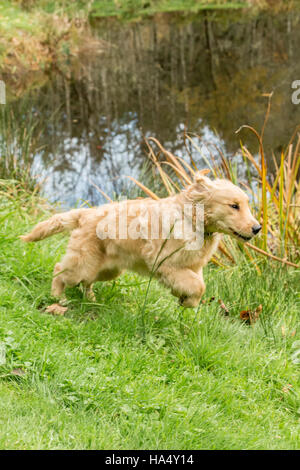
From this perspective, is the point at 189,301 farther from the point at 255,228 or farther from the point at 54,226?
the point at 54,226

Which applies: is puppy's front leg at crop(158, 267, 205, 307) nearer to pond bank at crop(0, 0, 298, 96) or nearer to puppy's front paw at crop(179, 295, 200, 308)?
puppy's front paw at crop(179, 295, 200, 308)

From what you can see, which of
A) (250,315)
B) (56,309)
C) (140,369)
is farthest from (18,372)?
(250,315)

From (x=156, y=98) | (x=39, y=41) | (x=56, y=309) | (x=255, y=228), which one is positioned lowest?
(x=56, y=309)

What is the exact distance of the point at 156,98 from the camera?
51.2 feet

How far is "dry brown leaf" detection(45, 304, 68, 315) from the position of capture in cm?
387

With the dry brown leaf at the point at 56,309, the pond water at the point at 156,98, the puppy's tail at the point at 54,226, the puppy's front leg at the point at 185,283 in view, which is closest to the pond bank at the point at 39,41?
the pond water at the point at 156,98

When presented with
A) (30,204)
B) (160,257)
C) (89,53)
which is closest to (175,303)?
(160,257)

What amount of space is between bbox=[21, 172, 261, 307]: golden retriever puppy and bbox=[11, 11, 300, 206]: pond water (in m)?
2.69

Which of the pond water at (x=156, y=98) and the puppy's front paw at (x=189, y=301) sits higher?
the pond water at (x=156, y=98)

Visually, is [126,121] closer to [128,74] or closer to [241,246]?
[128,74]

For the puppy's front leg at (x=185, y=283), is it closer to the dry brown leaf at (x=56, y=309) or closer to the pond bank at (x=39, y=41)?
the dry brown leaf at (x=56, y=309)

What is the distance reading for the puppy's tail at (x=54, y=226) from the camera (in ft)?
13.3

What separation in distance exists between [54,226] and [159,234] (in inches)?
35.5

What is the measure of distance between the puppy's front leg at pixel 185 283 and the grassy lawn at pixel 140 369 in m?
0.22
